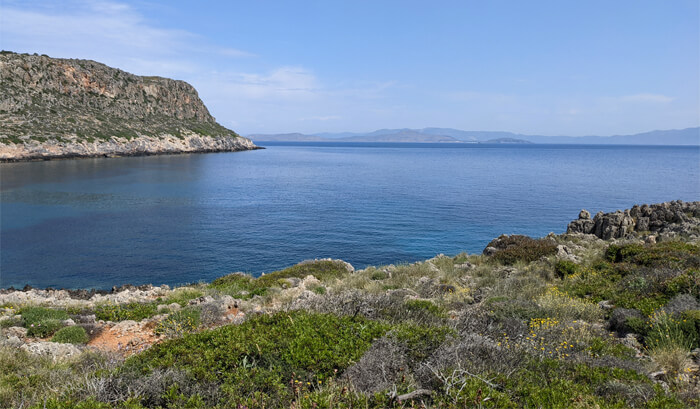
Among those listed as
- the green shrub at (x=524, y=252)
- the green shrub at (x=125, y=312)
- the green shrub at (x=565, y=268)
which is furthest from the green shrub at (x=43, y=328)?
the green shrub at (x=524, y=252)

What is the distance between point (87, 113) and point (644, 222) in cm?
14309

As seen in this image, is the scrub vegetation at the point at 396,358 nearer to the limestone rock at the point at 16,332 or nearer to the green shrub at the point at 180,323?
the green shrub at the point at 180,323

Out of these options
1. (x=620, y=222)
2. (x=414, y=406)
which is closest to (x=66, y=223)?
(x=414, y=406)

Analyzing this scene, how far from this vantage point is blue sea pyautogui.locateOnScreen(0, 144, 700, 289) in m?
25.9

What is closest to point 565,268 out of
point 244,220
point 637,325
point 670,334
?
point 637,325

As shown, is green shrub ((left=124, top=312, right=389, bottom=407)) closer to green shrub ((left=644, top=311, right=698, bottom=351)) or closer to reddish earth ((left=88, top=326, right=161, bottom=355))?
reddish earth ((left=88, top=326, right=161, bottom=355))

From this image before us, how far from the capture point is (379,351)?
6199mm

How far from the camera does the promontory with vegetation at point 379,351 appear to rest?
516 cm

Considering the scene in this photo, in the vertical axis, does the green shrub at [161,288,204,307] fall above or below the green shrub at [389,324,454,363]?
below

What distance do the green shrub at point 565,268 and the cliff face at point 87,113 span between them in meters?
109

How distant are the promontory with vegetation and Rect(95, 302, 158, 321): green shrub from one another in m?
0.05

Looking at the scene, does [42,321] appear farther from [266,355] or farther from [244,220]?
[244,220]

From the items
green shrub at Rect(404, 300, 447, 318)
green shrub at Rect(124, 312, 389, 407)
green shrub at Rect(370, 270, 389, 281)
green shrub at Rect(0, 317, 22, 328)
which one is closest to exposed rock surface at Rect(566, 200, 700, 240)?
green shrub at Rect(370, 270, 389, 281)

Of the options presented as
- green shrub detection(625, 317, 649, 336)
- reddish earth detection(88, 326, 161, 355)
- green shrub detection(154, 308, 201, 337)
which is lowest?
reddish earth detection(88, 326, 161, 355)
